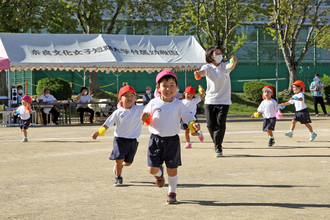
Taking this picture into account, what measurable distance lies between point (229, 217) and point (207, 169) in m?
2.85

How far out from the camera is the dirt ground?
A: 15.0ft

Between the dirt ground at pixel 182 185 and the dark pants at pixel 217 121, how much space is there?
0.33 meters

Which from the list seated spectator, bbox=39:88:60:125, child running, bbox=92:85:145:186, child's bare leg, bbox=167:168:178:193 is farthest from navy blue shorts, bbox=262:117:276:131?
seated spectator, bbox=39:88:60:125

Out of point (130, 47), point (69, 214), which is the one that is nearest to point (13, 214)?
point (69, 214)

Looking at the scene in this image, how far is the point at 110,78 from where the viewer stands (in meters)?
30.2

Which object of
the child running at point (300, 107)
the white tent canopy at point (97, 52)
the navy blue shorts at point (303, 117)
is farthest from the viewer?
the white tent canopy at point (97, 52)

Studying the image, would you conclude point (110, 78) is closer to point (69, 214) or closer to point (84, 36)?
point (84, 36)

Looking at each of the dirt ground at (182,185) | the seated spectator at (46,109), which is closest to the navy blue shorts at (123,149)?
the dirt ground at (182,185)

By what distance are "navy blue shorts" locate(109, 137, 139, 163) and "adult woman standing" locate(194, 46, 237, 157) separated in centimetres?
278

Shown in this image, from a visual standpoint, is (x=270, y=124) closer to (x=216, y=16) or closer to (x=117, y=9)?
(x=216, y=16)

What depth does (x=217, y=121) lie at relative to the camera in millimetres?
8680

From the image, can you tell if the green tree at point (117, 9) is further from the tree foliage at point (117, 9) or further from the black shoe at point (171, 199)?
the black shoe at point (171, 199)

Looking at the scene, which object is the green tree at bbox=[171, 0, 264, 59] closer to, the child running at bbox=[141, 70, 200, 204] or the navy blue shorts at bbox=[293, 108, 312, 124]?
the navy blue shorts at bbox=[293, 108, 312, 124]

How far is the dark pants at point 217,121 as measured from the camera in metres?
8.58
